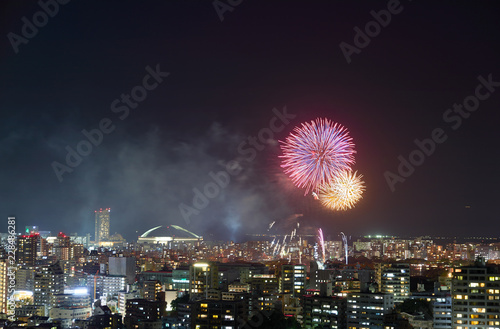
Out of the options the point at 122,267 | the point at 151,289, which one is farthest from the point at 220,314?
the point at 122,267

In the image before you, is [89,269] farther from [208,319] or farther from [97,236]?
[97,236]

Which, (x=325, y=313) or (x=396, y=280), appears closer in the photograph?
(x=325, y=313)

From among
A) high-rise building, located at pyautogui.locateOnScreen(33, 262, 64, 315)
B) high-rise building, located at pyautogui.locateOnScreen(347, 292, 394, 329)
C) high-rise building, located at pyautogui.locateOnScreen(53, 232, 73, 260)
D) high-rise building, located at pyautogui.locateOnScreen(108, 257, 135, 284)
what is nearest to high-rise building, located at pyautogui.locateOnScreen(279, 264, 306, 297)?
high-rise building, located at pyautogui.locateOnScreen(347, 292, 394, 329)

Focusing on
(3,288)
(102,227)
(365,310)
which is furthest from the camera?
(102,227)

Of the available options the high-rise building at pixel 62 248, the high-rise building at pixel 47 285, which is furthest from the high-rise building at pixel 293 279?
the high-rise building at pixel 62 248

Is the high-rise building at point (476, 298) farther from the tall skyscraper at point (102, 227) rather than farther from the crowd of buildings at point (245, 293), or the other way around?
the tall skyscraper at point (102, 227)

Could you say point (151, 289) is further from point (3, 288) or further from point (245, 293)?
point (245, 293)

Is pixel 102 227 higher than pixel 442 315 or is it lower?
higher
